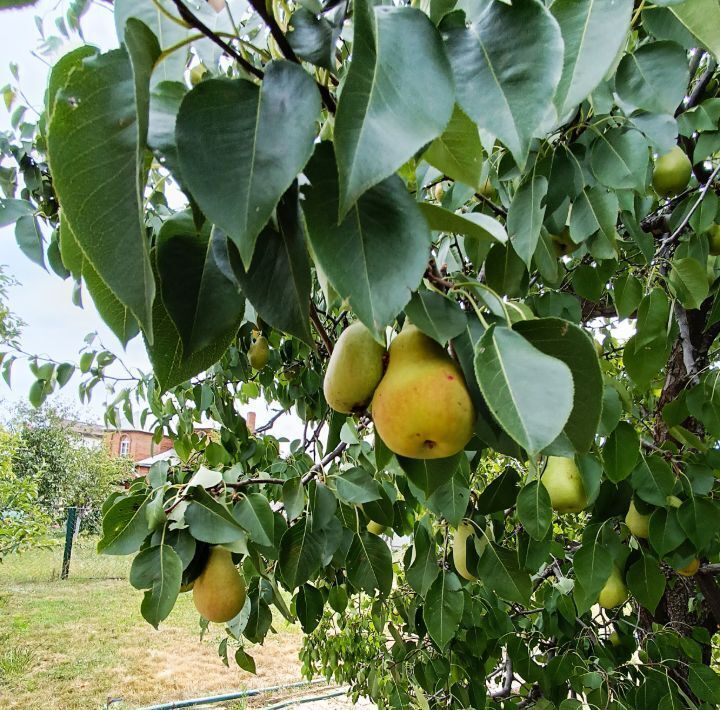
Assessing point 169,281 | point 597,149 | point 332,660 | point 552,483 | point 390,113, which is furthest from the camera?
point 332,660

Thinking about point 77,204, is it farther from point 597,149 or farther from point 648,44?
point 597,149

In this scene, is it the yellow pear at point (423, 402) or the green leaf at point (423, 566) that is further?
the green leaf at point (423, 566)

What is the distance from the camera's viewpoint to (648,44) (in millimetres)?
623

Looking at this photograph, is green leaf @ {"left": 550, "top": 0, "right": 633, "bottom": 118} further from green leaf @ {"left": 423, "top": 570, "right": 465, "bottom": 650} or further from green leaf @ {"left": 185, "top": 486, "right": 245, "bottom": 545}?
green leaf @ {"left": 423, "top": 570, "right": 465, "bottom": 650}

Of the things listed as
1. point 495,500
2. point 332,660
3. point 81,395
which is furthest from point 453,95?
point 332,660

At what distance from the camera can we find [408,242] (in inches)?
14.4

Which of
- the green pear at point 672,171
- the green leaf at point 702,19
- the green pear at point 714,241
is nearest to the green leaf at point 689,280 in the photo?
the green pear at point 672,171

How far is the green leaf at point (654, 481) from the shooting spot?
1.03 meters

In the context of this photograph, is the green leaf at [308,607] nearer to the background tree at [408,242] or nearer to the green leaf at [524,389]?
the background tree at [408,242]

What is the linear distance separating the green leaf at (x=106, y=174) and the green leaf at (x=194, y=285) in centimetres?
9

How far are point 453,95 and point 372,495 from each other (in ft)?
2.88

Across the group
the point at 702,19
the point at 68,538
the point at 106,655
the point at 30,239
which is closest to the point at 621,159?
the point at 702,19

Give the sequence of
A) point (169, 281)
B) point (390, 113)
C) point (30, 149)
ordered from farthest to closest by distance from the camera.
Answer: point (30, 149) → point (169, 281) → point (390, 113)

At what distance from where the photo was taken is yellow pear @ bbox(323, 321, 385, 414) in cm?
53
